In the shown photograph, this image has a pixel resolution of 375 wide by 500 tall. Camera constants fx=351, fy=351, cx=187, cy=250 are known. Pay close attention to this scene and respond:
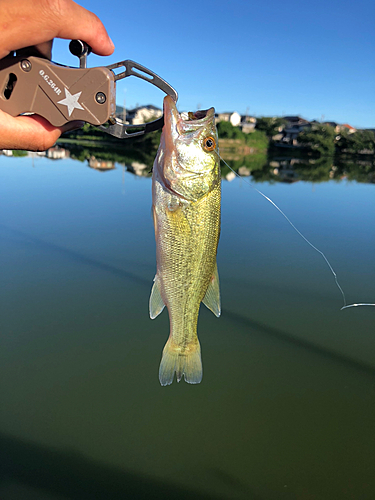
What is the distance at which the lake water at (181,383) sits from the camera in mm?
3553

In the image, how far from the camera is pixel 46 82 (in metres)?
1.63

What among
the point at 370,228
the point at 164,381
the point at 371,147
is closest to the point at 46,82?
the point at 164,381

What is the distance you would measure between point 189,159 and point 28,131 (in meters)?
0.80

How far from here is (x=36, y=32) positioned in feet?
4.33

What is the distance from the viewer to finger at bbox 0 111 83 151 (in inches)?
63.7

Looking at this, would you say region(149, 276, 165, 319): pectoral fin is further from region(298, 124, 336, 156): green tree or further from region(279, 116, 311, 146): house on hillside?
region(279, 116, 311, 146): house on hillside

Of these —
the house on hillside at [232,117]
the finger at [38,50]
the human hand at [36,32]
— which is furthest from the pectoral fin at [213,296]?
the house on hillside at [232,117]

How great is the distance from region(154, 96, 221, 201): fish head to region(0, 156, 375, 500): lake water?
3064mm

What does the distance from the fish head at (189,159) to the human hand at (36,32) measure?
0.49 meters

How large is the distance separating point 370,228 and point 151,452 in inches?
433

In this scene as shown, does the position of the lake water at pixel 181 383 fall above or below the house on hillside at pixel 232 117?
below

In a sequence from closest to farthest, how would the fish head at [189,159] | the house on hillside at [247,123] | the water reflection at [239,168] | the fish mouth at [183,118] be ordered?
the fish mouth at [183,118] < the fish head at [189,159] < the water reflection at [239,168] < the house on hillside at [247,123]

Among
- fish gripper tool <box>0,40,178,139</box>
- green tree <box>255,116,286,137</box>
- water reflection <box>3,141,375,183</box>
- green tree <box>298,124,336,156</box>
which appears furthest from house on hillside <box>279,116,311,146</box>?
fish gripper tool <box>0,40,178,139</box>

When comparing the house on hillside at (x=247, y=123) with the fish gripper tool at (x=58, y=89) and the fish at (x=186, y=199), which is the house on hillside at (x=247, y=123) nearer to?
the fish at (x=186, y=199)
